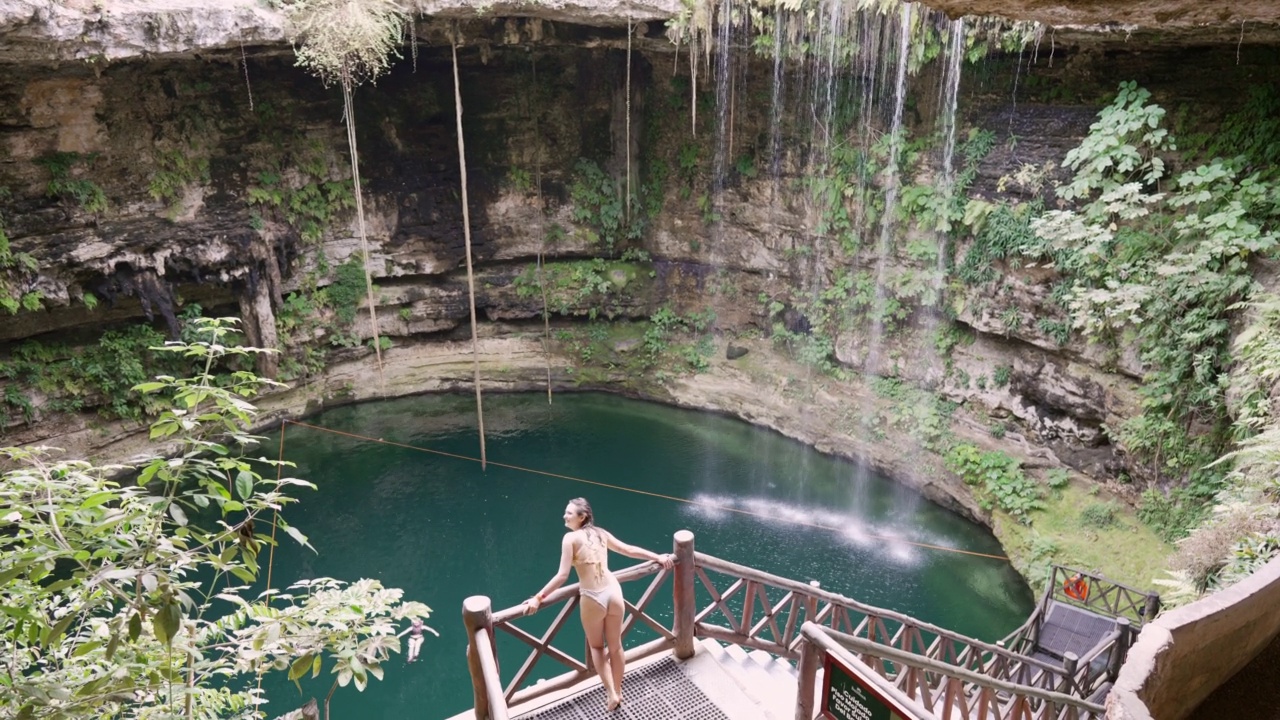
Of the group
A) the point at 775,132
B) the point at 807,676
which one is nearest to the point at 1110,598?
the point at 807,676

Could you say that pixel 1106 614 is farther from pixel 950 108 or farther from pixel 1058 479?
pixel 950 108

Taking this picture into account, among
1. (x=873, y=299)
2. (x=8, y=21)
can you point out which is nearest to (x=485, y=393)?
(x=873, y=299)

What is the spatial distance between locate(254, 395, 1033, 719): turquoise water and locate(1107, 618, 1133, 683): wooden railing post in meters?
2.69

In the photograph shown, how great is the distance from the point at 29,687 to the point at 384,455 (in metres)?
10.4

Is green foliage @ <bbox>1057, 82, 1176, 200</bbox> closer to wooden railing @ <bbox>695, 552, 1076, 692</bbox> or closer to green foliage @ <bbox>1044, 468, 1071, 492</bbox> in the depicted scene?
green foliage @ <bbox>1044, 468, 1071, 492</bbox>

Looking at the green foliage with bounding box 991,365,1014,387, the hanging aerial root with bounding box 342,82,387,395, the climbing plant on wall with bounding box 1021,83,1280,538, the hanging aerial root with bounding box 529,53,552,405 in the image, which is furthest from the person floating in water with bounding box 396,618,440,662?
the green foliage with bounding box 991,365,1014,387

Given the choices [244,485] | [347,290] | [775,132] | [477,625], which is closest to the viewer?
[244,485]

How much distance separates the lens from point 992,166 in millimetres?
10344

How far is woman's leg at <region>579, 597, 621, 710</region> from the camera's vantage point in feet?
13.1

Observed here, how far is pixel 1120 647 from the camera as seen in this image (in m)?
5.90

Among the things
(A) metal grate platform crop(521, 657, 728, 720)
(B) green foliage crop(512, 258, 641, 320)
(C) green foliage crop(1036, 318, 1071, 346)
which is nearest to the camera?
(A) metal grate platform crop(521, 657, 728, 720)

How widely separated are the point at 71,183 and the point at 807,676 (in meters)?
11.9

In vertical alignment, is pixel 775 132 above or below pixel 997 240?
above

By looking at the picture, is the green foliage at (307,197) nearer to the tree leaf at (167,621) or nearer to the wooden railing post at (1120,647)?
the tree leaf at (167,621)
